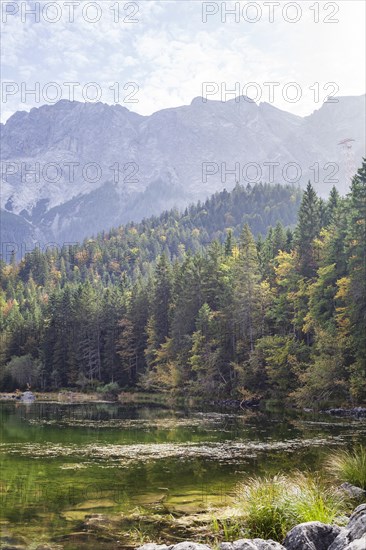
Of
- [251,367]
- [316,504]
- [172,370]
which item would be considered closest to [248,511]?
[316,504]

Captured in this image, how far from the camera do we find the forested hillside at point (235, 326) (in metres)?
51.0

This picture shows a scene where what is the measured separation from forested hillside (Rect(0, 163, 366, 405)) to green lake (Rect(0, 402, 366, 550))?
1262cm

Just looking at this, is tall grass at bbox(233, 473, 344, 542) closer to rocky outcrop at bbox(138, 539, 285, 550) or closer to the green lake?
rocky outcrop at bbox(138, 539, 285, 550)

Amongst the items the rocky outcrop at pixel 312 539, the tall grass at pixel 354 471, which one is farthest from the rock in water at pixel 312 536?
the tall grass at pixel 354 471

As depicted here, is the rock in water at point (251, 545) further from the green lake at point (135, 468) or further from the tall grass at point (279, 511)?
the green lake at point (135, 468)

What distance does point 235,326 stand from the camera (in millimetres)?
71062

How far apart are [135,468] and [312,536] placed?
12.9 meters

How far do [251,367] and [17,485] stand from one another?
45418mm

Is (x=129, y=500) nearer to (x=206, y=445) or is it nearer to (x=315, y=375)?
(x=206, y=445)

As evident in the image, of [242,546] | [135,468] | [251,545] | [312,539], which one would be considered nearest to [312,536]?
[312,539]

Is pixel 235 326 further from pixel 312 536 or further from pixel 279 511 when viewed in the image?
pixel 312 536

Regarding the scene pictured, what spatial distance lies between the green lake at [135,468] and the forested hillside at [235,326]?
12621 millimetres

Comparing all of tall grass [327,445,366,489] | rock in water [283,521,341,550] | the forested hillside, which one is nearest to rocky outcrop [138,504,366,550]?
rock in water [283,521,341,550]

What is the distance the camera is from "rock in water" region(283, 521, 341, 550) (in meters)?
10.4
